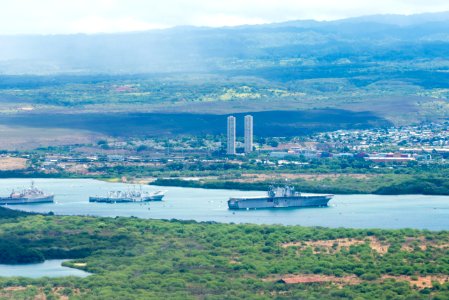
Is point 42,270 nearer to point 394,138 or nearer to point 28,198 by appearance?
point 28,198

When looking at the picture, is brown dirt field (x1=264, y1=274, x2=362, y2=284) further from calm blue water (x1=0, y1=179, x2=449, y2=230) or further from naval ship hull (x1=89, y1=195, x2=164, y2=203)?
naval ship hull (x1=89, y1=195, x2=164, y2=203)

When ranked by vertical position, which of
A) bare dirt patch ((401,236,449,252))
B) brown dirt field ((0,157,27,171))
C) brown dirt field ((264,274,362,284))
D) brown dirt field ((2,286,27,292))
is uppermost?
brown dirt field ((0,157,27,171))

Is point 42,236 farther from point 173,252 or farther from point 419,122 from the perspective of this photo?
point 419,122

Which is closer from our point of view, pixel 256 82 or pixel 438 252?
pixel 438 252

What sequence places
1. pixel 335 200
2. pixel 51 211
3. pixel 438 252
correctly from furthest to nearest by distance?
pixel 335 200, pixel 51 211, pixel 438 252

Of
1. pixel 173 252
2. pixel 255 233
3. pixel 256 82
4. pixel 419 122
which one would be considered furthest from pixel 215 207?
pixel 256 82

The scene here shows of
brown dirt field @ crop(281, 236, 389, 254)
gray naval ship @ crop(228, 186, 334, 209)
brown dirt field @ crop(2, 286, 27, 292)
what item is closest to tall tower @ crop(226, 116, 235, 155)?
gray naval ship @ crop(228, 186, 334, 209)

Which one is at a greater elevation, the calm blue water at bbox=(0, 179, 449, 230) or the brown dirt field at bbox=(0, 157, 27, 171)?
the brown dirt field at bbox=(0, 157, 27, 171)
